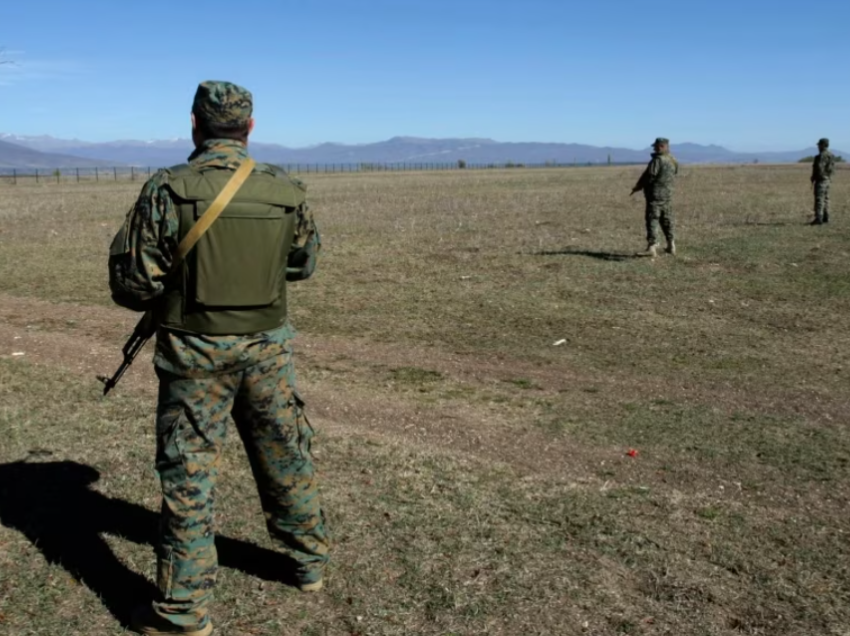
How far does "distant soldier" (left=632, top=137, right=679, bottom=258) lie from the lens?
1534cm

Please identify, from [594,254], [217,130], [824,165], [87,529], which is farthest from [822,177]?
[217,130]

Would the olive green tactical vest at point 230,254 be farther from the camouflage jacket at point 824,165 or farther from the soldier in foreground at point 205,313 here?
the camouflage jacket at point 824,165

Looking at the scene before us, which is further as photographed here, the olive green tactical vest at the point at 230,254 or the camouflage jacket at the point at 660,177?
the camouflage jacket at the point at 660,177

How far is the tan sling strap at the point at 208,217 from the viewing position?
359 cm

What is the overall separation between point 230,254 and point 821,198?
19.8m

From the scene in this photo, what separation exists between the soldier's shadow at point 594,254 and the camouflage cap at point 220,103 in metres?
12.4

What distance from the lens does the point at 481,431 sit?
22.7 feet

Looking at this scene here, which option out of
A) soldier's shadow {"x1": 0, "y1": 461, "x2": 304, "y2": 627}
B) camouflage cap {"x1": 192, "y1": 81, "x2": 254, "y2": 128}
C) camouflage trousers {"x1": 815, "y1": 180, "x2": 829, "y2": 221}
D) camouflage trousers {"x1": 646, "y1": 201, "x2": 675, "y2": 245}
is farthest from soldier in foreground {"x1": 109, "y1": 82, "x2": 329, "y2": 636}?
camouflage trousers {"x1": 815, "y1": 180, "x2": 829, "y2": 221}

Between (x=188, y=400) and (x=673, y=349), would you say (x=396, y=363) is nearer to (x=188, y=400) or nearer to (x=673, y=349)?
(x=673, y=349)

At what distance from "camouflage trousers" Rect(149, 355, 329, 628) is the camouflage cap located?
3.25 ft

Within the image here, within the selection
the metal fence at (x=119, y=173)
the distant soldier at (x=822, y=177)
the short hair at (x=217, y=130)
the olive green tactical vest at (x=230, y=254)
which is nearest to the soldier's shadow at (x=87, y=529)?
the olive green tactical vest at (x=230, y=254)

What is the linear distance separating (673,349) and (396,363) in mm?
2894

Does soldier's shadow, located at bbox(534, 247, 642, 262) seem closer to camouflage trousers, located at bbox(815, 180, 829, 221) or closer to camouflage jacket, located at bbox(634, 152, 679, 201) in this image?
camouflage jacket, located at bbox(634, 152, 679, 201)

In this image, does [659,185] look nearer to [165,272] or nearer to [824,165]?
[824,165]
